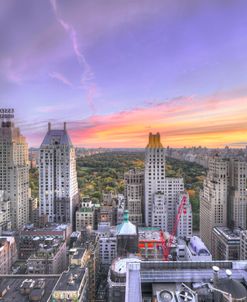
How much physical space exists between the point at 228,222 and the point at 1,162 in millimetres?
19896

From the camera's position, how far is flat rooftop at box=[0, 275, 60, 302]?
497 inches

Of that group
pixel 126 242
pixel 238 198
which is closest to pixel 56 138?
pixel 126 242

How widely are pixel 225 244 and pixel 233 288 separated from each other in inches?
556

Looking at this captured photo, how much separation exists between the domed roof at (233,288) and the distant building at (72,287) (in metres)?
7.59

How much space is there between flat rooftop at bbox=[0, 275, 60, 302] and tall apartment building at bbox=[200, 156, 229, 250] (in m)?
13.2

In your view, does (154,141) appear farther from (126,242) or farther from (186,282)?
(186,282)

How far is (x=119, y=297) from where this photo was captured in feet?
44.0

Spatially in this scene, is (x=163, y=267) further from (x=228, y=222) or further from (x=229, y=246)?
(x=228, y=222)

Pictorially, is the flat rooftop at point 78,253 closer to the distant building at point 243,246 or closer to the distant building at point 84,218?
the distant building at point 84,218

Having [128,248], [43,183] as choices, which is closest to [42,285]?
[128,248]

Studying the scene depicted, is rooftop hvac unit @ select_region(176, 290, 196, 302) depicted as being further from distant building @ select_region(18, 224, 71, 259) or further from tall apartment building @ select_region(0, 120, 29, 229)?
tall apartment building @ select_region(0, 120, 29, 229)

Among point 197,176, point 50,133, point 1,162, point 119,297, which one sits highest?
point 50,133

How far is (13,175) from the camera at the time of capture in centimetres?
2492

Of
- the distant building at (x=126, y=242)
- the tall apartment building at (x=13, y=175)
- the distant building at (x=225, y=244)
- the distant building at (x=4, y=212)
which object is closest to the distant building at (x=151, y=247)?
the distant building at (x=126, y=242)
